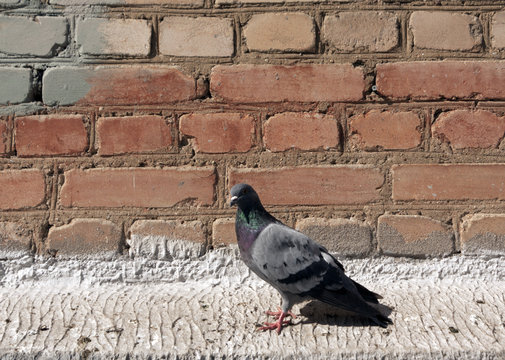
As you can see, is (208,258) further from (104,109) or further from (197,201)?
(104,109)

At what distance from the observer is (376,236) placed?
1476mm

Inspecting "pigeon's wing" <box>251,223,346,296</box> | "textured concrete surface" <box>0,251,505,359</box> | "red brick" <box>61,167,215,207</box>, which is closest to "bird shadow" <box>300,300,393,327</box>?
"textured concrete surface" <box>0,251,505,359</box>

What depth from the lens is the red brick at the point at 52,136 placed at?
146 cm

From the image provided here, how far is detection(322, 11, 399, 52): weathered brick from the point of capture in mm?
Result: 1477

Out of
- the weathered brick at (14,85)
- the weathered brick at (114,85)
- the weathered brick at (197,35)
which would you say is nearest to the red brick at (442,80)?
the weathered brick at (197,35)

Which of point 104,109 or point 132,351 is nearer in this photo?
point 132,351

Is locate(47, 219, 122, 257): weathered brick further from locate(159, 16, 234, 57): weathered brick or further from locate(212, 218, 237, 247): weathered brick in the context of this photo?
locate(159, 16, 234, 57): weathered brick

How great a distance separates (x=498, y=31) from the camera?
58.0 inches

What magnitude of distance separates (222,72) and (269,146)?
0.81 feet

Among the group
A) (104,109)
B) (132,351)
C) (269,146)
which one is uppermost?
(104,109)

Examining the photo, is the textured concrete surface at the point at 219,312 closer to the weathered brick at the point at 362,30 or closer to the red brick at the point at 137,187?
the red brick at the point at 137,187

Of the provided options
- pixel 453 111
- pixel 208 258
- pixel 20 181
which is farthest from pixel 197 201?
pixel 453 111

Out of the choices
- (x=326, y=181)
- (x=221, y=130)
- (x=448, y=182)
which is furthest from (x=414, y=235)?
(x=221, y=130)

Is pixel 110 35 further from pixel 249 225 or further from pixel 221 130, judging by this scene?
pixel 249 225
